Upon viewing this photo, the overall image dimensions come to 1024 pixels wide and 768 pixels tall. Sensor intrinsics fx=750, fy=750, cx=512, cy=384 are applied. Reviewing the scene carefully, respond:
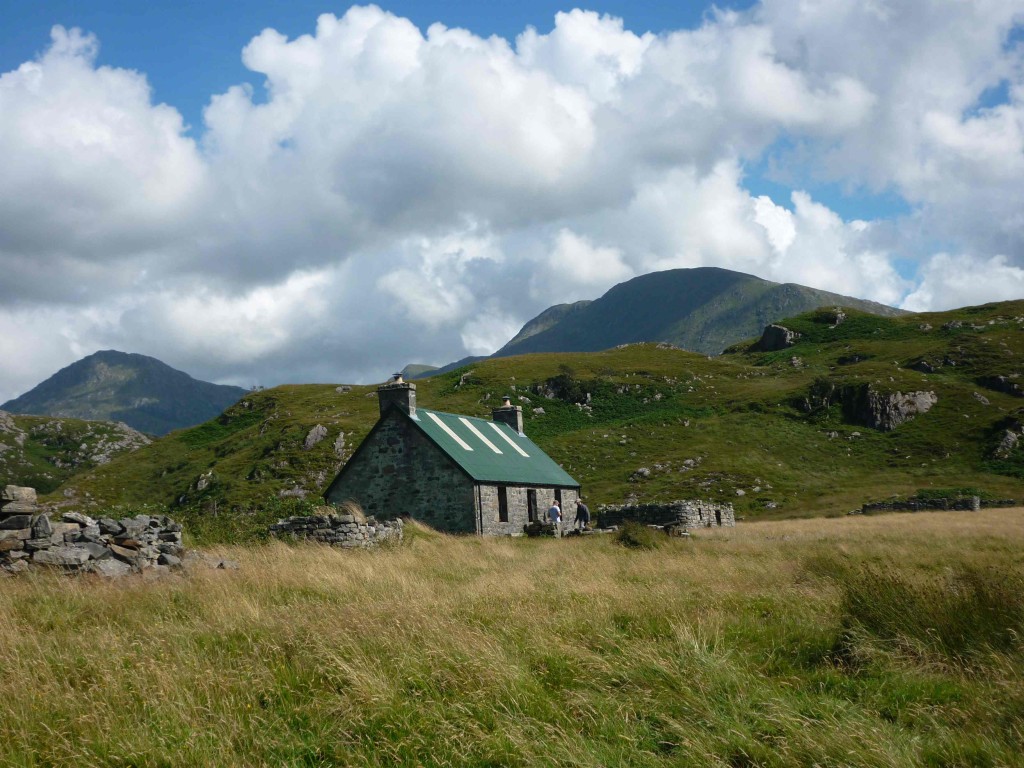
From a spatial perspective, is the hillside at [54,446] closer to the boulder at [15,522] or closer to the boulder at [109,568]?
the boulder at [15,522]

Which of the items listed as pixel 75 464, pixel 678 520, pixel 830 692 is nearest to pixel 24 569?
pixel 830 692

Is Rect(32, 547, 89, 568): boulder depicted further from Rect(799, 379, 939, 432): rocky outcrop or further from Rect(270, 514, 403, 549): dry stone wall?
Rect(799, 379, 939, 432): rocky outcrop

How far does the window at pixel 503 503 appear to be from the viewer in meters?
32.2

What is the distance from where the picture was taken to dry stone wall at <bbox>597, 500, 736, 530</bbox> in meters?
32.6

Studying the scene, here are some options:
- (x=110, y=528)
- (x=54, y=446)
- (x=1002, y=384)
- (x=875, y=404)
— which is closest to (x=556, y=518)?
(x=110, y=528)

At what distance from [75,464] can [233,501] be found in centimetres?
9113

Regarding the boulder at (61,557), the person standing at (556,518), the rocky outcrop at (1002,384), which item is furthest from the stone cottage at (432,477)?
Result: the rocky outcrop at (1002,384)

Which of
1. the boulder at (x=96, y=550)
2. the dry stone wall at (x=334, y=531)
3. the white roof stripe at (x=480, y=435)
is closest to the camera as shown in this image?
the boulder at (x=96, y=550)

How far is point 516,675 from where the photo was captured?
619cm

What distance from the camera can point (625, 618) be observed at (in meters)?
8.55

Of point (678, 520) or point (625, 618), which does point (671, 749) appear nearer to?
point (625, 618)

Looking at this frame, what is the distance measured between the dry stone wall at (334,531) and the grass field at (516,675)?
8.80m

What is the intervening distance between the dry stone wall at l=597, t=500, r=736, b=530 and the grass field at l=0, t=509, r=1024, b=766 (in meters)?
22.4

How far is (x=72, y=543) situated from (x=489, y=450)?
23565 millimetres
